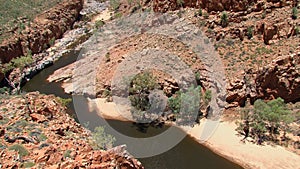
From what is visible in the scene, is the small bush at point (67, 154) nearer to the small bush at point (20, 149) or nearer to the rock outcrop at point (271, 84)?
the small bush at point (20, 149)

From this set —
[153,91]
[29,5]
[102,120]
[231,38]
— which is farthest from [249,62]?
[29,5]

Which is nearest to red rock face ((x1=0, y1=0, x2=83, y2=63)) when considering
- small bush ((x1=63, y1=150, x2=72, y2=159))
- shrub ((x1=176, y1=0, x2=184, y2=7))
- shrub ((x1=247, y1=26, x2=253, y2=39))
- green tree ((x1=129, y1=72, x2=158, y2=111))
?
green tree ((x1=129, y1=72, x2=158, y2=111))

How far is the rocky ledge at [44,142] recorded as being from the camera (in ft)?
54.8

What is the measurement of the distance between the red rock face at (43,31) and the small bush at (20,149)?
51.5 m

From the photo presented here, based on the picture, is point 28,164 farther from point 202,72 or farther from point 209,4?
point 209,4

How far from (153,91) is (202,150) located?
11928mm

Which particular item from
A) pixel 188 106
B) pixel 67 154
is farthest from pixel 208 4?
pixel 67 154

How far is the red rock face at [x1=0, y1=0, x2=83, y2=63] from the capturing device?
6756 centimetres

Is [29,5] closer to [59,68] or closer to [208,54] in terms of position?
[59,68]

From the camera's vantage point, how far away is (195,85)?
47.8 meters

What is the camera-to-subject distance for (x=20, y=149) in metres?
17.5

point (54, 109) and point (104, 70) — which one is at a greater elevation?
point (54, 109)

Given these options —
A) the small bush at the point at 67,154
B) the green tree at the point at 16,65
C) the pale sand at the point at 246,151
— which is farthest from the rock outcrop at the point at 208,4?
the small bush at the point at 67,154

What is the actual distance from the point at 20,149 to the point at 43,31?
214ft
